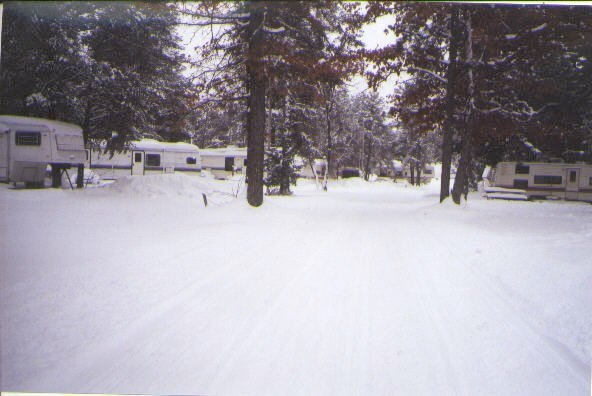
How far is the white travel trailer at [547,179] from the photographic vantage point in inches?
790

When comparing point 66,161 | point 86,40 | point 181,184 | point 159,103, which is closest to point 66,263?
point 86,40

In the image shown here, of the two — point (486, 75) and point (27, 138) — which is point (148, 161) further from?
point (486, 75)

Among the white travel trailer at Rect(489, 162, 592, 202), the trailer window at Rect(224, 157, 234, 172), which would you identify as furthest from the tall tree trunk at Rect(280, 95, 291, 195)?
the trailer window at Rect(224, 157, 234, 172)

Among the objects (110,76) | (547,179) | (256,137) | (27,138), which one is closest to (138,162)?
(110,76)

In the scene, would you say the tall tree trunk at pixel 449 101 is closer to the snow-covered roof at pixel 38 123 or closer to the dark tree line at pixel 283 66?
the dark tree line at pixel 283 66

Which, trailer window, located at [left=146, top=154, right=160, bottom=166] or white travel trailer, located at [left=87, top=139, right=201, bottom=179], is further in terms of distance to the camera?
trailer window, located at [left=146, top=154, right=160, bottom=166]

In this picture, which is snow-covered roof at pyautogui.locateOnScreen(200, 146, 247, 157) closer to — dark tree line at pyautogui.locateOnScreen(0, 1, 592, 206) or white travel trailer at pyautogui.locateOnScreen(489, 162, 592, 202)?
dark tree line at pyautogui.locateOnScreen(0, 1, 592, 206)

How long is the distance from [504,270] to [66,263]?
17.0 ft

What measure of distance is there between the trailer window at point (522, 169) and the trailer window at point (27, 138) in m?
23.1

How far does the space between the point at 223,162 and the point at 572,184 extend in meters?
23.8

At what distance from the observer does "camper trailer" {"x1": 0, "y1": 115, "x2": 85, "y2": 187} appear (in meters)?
10.3

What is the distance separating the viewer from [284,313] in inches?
128

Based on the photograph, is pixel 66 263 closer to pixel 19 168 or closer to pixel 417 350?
pixel 417 350

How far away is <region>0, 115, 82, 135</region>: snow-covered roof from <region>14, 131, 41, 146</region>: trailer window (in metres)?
0.29
